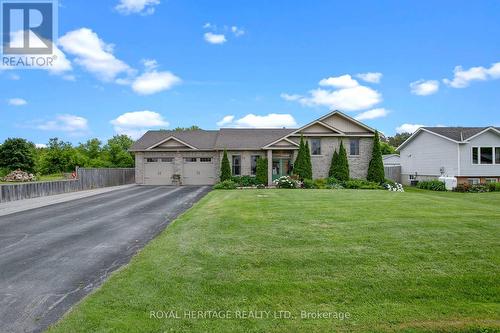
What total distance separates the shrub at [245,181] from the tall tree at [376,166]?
9.21m

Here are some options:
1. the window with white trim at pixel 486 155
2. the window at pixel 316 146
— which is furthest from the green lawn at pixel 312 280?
the window with white trim at pixel 486 155

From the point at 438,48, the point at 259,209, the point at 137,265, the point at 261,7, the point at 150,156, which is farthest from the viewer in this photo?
the point at 150,156

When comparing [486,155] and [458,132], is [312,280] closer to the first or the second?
[486,155]

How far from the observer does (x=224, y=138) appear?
29594 millimetres

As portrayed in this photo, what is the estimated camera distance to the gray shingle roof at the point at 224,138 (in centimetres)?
2823

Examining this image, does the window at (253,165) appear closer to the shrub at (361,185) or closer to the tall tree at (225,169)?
the tall tree at (225,169)

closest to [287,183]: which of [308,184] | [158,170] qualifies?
[308,184]

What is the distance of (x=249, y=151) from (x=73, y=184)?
1357cm

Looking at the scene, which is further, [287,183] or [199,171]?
[199,171]

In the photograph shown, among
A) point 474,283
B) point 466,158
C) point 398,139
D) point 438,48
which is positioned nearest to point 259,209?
point 474,283

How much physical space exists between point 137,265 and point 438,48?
2385cm

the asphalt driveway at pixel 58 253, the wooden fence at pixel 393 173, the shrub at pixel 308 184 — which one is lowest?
the asphalt driveway at pixel 58 253

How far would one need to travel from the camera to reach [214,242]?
737 cm

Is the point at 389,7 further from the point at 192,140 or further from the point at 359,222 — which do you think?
the point at 192,140
